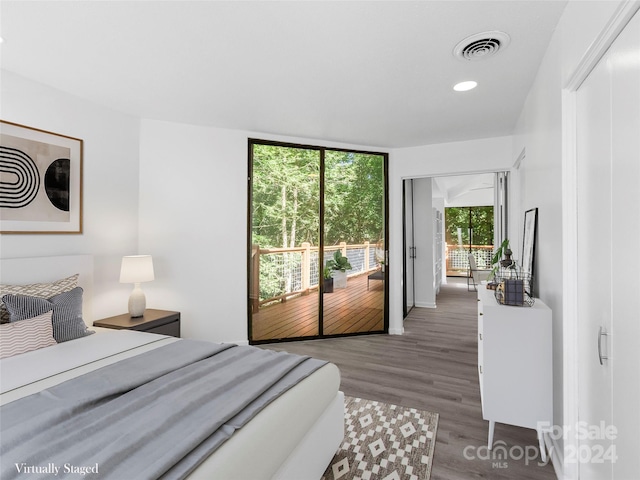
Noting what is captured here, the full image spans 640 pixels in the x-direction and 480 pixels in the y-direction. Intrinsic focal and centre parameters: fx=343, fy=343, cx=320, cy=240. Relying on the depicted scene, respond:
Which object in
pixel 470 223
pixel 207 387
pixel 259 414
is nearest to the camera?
pixel 259 414

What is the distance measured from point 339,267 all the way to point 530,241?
239 cm

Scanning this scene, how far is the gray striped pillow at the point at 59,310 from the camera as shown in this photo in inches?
89.5

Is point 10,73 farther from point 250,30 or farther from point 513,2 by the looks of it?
point 513,2

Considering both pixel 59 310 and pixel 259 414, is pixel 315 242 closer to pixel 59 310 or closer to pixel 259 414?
pixel 59 310

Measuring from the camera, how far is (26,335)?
7.20ft

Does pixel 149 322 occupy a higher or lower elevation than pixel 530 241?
lower

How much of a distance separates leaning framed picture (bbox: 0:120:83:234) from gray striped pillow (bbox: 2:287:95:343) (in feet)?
2.11

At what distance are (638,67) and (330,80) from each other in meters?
1.97

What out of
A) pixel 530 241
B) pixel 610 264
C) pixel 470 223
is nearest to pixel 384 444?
pixel 610 264

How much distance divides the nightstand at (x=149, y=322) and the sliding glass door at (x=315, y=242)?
100 centimetres

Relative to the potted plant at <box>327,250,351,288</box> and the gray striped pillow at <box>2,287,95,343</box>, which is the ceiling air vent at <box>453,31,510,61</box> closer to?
the potted plant at <box>327,250,351,288</box>

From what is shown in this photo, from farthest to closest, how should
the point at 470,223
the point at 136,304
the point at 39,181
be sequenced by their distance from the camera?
the point at 470,223 < the point at 136,304 < the point at 39,181

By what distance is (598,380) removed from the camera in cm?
151

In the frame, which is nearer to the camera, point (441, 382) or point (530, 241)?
point (530, 241)
